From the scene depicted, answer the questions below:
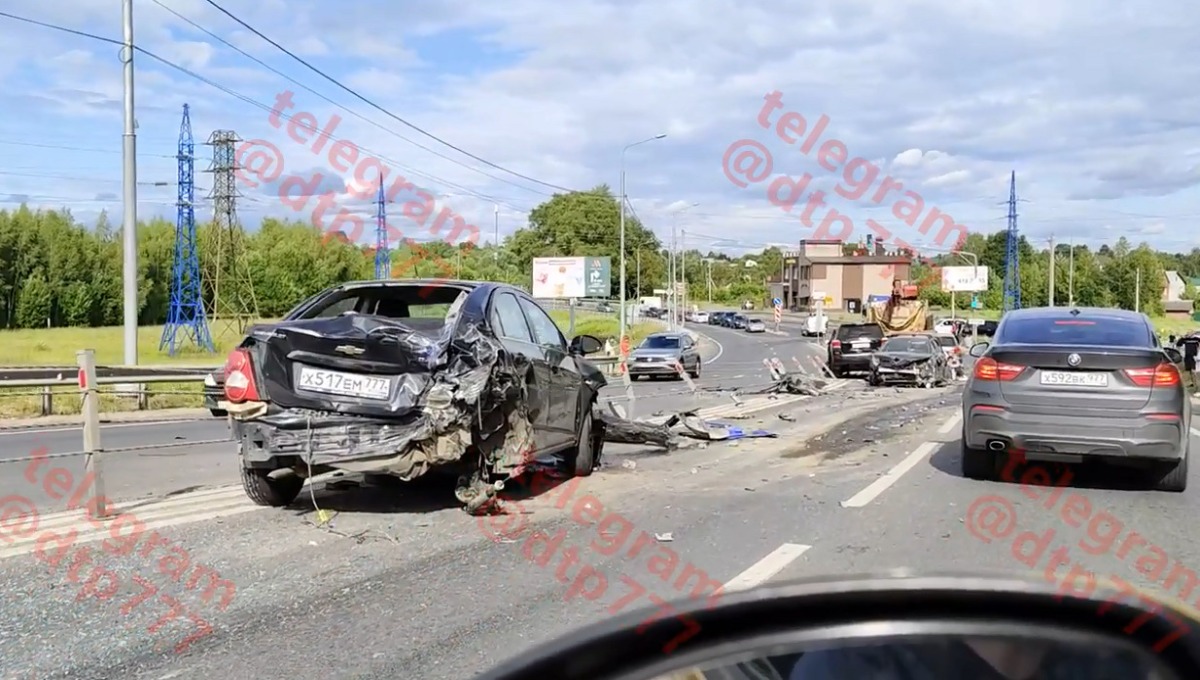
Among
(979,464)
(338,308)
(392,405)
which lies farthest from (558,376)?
(979,464)

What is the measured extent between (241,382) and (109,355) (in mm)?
42681

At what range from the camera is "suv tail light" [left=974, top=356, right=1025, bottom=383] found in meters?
8.73

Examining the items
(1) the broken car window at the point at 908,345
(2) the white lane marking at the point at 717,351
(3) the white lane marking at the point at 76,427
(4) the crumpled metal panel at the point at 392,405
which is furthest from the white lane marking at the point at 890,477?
(2) the white lane marking at the point at 717,351

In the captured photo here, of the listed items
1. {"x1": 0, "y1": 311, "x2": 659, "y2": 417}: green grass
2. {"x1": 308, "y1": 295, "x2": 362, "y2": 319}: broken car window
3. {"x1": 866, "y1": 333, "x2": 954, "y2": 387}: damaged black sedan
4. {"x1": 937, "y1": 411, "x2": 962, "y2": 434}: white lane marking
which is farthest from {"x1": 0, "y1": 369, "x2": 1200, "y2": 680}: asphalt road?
{"x1": 866, "y1": 333, "x2": 954, "y2": 387}: damaged black sedan

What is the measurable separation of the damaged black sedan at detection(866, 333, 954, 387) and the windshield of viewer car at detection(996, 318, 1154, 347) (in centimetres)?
1809

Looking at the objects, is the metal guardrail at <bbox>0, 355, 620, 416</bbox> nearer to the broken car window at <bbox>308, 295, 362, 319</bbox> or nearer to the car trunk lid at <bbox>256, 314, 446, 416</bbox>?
the broken car window at <bbox>308, 295, 362, 319</bbox>

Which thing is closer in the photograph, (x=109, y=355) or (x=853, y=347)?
(x=853, y=347)

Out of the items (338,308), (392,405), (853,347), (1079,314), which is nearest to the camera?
(392,405)

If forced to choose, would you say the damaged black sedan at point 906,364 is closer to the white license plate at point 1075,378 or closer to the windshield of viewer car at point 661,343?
the windshield of viewer car at point 661,343

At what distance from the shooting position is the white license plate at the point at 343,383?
22.7 feet

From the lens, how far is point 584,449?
372 inches

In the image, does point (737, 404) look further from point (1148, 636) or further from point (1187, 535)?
point (1148, 636)

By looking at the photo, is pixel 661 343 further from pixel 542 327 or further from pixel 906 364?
pixel 542 327

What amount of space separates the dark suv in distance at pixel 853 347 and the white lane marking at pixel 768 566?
24.4 metres
